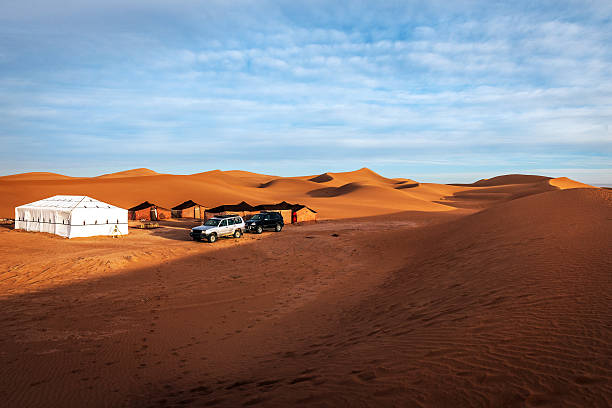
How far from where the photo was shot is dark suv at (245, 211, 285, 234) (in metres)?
29.9

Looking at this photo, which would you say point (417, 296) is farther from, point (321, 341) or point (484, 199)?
point (484, 199)

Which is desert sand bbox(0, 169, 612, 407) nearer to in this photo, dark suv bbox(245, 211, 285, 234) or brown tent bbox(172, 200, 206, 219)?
dark suv bbox(245, 211, 285, 234)

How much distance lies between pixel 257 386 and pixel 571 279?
750 cm

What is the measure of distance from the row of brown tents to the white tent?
9.68 metres

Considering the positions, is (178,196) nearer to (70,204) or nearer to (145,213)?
(145,213)

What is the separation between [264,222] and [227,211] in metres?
5.43

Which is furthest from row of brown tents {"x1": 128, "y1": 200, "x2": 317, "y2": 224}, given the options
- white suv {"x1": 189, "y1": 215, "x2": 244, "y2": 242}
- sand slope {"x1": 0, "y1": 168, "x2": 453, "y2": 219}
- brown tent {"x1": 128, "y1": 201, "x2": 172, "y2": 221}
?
sand slope {"x1": 0, "y1": 168, "x2": 453, "y2": 219}

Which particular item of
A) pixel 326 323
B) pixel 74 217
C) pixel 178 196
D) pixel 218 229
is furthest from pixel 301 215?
pixel 178 196

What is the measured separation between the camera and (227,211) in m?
34.8

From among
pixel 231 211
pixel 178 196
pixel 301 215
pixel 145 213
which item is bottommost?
pixel 301 215

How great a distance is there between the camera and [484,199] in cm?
8656

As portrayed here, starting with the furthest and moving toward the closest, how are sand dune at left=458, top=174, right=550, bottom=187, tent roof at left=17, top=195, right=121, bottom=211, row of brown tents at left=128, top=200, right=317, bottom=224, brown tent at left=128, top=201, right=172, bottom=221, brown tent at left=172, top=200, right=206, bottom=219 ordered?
sand dune at left=458, top=174, right=550, bottom=187
brown tent at left=172, top=200, right=206, bottom=219
brown tent at left=128, top=201, right=172, bottom=221
row of brown tents at left=128, top=200, right=317, bottom=224
tent roof at left=17, top=195, right=121, bottom=211

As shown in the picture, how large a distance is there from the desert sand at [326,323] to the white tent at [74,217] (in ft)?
16.4

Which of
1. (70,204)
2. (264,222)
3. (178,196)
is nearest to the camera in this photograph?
(70,204)
